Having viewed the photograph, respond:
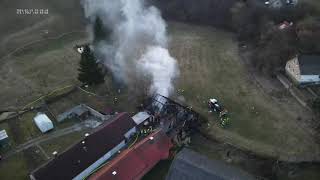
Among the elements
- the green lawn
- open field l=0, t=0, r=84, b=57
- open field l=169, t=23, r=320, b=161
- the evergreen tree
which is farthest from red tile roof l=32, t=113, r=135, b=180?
open field l=0, t=0, r=84, b=57

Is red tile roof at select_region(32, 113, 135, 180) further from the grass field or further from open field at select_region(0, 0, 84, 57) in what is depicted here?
open field at select_region(0, 0, 84, 57)

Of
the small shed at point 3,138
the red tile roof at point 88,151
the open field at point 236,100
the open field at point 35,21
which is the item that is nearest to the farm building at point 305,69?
the open field at point 236,100

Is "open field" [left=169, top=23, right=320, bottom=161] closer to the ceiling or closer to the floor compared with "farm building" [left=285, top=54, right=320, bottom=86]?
closer to the floor

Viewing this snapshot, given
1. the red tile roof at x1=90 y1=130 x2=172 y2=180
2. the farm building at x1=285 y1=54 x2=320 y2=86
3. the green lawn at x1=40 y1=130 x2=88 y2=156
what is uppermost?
the farm building at x1=285 y1=54 x2=320 y2=86

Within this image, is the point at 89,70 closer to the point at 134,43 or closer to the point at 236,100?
the point at 134,43

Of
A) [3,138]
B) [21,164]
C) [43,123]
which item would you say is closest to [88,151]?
[21,164]

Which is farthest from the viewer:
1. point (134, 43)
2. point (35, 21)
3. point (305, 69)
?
point (35, 21)

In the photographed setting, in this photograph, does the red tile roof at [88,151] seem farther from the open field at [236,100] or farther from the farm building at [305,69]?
the farm building at [305,69]
